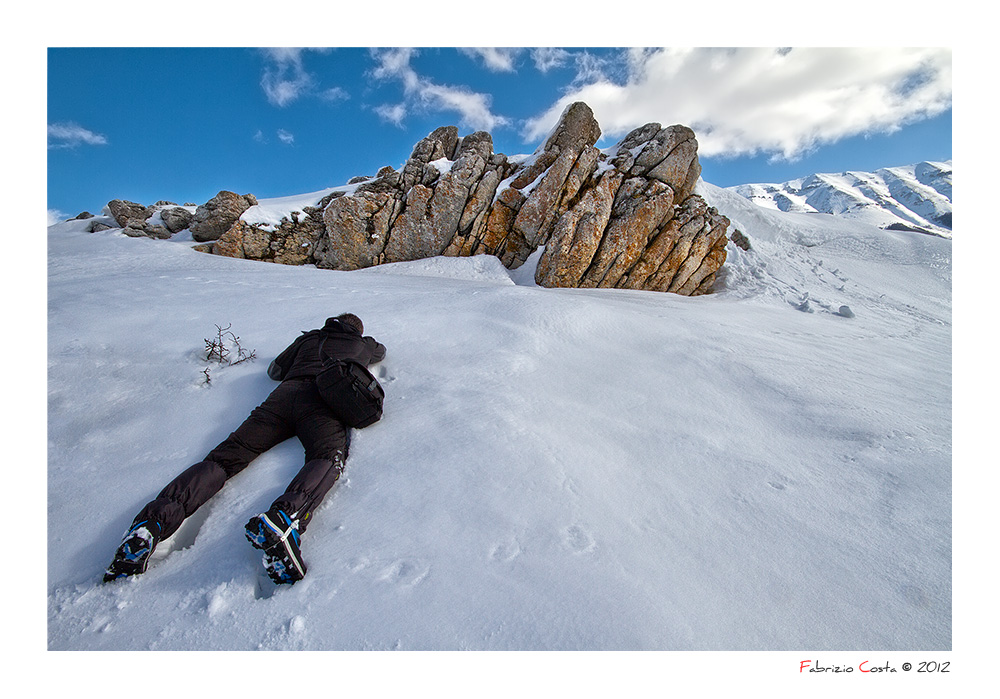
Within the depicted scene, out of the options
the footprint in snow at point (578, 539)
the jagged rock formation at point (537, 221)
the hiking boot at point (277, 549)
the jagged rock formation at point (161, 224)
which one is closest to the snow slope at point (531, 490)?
the footprint in snow at point (578, 539)

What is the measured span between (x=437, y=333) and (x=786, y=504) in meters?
4.25

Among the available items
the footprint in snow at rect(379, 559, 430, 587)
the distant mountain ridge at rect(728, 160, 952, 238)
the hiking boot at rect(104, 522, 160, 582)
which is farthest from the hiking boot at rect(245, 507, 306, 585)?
the distant mountain ridge at rect(728, 160, 952, 238)

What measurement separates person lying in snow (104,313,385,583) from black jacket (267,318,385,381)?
0.4 inches

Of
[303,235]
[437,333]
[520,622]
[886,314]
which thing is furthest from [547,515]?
[303,235]

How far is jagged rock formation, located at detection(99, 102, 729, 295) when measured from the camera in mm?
12453

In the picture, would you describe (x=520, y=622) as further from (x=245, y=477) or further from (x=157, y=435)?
(x=157, y=435)

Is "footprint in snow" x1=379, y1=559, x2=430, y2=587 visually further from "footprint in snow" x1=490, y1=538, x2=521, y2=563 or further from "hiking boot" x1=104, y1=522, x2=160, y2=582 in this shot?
"hiking boot" x1=104, y1=522, x2=160, y2=582

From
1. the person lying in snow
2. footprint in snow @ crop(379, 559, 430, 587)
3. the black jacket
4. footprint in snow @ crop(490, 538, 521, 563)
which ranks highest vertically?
the black jacket

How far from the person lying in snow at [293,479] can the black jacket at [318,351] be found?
10 millimetres

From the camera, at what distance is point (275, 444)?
3.25 meters

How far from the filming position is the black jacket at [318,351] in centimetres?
381

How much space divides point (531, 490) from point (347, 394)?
5.86 ft

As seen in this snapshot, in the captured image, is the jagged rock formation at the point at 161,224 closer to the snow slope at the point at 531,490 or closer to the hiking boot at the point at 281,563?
the snow slope at the point at 531,490

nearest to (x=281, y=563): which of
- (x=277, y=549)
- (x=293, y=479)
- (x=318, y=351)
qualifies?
(x=277, y=549)
